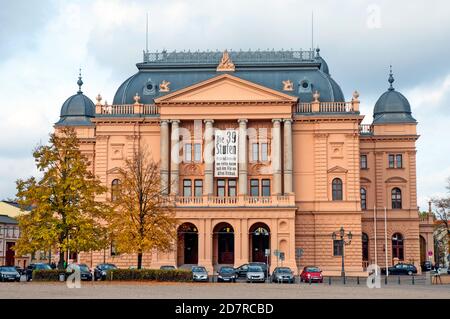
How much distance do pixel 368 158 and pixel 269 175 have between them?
590 inches

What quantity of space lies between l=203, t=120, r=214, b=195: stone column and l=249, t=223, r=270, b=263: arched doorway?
659cm

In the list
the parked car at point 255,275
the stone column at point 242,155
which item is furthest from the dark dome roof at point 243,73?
the parked car at point 255,275

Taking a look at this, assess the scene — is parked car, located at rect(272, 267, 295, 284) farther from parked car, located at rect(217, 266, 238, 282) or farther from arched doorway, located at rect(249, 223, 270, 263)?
arched doorway, located at rect(249, 223, 270, 263)

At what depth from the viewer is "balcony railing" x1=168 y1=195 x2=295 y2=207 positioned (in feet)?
270

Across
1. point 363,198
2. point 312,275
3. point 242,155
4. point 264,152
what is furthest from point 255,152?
point 312,275

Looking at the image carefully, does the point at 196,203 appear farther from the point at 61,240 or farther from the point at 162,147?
the point at 61,240

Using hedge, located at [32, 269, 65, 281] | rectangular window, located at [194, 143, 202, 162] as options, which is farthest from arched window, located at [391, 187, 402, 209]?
hedge, located at [32, 269, 65, 281]

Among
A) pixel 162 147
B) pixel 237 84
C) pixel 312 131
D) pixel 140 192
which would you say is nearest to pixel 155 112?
pixel 162 147

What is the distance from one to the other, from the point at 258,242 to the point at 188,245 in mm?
7760

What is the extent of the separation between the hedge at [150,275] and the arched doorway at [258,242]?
26.0 meters

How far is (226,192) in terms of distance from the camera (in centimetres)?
8669

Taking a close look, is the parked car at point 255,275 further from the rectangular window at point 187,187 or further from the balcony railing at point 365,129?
the balcony railing at point 365,129

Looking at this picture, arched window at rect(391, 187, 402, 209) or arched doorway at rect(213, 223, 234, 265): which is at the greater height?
arched window at rect(391, 187, 402, 209)

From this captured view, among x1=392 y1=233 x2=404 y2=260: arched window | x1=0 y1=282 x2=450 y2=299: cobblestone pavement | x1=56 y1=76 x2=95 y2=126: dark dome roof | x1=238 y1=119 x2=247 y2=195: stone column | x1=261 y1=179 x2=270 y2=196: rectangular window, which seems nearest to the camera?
x1=0 y1=282 x2=450 y2=299: cobblestone pavement
